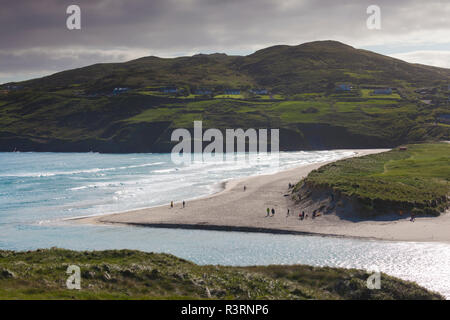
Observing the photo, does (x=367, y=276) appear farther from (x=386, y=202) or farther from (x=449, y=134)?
(x=449, y=134)

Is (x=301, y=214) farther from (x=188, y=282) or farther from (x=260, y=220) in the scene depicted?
(x=188, y=282)

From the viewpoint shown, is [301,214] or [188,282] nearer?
[188,282]

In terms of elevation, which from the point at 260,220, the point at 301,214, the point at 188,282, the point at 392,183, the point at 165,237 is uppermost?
the point at 392,183

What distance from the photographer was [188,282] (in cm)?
2981

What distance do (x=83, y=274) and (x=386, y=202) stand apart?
40.1m

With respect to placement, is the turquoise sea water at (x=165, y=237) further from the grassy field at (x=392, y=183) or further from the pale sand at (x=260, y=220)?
the grassy field at (x=392, y=183)

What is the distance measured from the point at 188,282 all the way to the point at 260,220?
2848cm

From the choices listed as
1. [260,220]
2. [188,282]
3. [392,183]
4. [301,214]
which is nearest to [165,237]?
[260,220]

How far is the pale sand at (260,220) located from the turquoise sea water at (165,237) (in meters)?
2.13

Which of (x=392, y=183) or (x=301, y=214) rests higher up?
(x=392, y=183)

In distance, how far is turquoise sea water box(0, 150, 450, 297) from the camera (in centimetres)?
4112

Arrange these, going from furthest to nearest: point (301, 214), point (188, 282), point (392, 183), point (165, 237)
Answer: point (392, 183) → point (301, 214) → point (165, 237) → point (188, 282)

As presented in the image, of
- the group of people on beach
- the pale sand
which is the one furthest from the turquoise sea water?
the group of people on beach

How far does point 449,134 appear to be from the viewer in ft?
493
